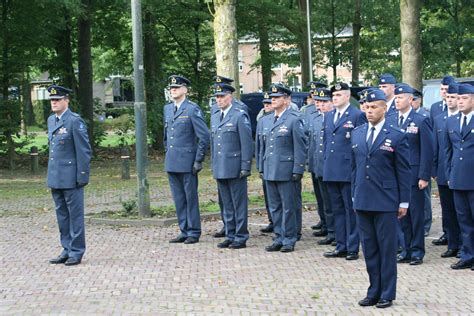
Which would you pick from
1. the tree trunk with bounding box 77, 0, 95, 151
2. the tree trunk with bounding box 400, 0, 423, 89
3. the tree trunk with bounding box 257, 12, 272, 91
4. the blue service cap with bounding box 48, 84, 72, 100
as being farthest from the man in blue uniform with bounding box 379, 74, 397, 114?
the tree trunk with bounding box 257, 12, 272, 91

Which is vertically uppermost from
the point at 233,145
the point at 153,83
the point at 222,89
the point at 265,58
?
the point at 265,58

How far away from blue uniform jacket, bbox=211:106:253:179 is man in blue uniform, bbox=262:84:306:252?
1.23 feet

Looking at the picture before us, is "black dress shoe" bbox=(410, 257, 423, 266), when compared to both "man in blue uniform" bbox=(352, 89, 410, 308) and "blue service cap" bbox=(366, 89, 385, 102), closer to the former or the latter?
"man in blue uniform" bbox=(352, 89, 410, 308)

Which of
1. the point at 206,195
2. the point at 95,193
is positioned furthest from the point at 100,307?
the point at 95,193

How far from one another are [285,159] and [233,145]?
2.95ft

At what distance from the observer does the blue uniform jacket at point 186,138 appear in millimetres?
12047

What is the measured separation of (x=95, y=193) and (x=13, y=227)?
543 cm

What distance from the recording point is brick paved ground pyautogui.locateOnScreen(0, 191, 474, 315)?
8.11 meters

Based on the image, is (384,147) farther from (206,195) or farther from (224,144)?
(206,195)

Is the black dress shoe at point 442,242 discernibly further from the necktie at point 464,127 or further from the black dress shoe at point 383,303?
the black dress shoe at point 383,303

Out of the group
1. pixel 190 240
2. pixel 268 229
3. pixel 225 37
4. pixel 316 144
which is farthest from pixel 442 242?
pixel 225 37

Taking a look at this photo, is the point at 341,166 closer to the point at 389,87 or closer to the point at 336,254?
the point at 336,254

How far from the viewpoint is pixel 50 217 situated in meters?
15.8

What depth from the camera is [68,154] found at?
10695 mm
